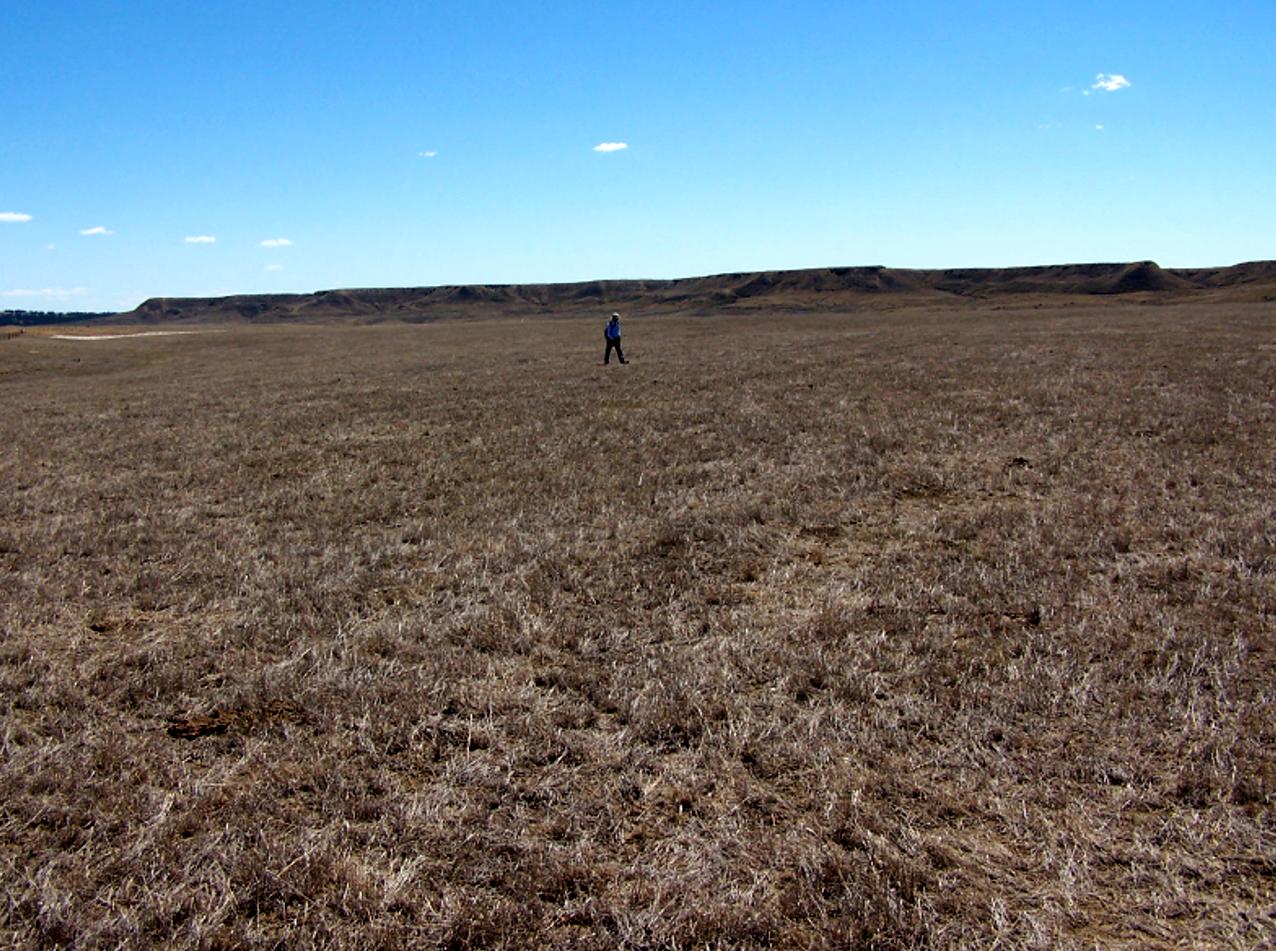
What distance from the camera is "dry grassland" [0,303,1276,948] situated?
11.8 ft

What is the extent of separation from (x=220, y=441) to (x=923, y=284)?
520 feet

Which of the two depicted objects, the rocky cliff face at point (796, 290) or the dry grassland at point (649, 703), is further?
the rocky cliff face at point (796, 290)

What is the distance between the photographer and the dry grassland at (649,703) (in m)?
3.59

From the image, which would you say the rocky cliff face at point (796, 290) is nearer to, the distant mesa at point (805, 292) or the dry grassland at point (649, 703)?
the distant mesa at point (805, 292)

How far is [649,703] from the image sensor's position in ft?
17.3

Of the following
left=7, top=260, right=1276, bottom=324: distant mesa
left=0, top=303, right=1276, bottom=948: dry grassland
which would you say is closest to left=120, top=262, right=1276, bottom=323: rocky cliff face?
left=7, top=260, right=1276, bottom=324: distant mesa

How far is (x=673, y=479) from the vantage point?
11.7 metres

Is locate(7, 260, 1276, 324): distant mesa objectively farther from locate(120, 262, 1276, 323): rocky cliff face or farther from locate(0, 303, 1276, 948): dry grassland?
locate(0, 303, 1276, 948): dry grassland

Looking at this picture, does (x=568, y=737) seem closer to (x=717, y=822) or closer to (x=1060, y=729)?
(x=717, y=822)

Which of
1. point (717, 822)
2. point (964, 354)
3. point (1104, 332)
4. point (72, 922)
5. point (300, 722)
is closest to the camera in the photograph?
point (72, 922)

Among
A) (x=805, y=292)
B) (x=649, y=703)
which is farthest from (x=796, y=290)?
(x=649, y=703)

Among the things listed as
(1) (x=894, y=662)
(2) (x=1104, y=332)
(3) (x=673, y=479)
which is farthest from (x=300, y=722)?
(2) (x=1104, y=332)

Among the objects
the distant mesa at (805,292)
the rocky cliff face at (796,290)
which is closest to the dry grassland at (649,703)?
the distant mesa at (805,292)

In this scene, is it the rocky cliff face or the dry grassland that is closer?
the dry grassland
